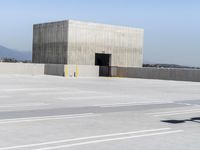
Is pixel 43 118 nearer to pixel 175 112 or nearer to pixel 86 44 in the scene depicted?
pixel 175 112

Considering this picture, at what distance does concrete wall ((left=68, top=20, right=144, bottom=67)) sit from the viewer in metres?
55.0

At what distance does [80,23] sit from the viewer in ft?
182

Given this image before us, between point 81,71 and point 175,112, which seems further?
point 81,71

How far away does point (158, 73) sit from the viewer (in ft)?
158

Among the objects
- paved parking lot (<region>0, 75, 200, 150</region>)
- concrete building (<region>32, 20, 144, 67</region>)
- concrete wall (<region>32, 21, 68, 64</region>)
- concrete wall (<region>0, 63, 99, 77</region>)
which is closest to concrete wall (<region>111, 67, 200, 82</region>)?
concrete wall (<region>0, 63, 99, 77</region>)

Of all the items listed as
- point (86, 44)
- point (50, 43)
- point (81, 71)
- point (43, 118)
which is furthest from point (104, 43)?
point (43, 118)

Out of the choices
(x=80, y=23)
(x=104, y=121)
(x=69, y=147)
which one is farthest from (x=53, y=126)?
(x=80, y=23)

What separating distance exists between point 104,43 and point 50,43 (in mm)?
7208

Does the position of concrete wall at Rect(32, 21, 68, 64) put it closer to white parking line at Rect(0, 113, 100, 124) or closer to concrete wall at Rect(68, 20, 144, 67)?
concrete wall at Rect(68, 20, 144, 67)

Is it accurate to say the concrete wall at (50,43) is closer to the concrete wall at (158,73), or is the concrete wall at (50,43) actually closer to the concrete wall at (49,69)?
the concrete wall at (49,69)

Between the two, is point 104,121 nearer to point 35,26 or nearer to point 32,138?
point 32,138

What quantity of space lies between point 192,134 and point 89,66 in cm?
4202

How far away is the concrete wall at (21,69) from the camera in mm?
47938

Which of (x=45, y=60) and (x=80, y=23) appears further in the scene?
(x=45, y=60)
